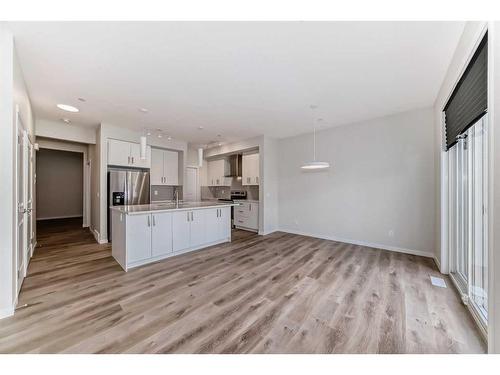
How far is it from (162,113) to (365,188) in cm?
441

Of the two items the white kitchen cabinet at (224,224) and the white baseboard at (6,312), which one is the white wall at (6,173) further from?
the white kitchen cabinet at (224,224)

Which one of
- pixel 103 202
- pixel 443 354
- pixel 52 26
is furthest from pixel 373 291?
pixel 103 202

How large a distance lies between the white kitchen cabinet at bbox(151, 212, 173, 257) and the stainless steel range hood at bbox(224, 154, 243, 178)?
140 inches

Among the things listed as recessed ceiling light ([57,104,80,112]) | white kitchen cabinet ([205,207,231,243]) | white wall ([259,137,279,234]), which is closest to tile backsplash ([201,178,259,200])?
white wall ([259,137,279,234])

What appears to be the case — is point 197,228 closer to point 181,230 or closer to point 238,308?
point 181,230

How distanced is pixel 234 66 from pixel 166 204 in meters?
3.06

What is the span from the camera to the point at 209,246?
4.18 meters

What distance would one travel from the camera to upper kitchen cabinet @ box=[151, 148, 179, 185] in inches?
225

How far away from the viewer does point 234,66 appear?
229cm

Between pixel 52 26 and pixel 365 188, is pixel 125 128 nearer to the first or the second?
pixel 52 26

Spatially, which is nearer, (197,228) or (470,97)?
(470,97)

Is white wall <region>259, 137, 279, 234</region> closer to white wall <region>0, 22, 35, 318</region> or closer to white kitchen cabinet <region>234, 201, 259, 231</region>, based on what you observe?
white kitchen cabinet <region>234, 201, 259, 231</region>

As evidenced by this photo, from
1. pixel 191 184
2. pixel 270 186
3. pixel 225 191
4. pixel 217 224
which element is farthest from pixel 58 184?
pixel 270 186

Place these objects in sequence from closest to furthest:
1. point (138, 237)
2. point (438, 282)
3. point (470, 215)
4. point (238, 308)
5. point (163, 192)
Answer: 1. point (238, 308)
2. point (470, 215)
3. point (438, 282)
4. point (138, 237)
5. point (163, 192)
